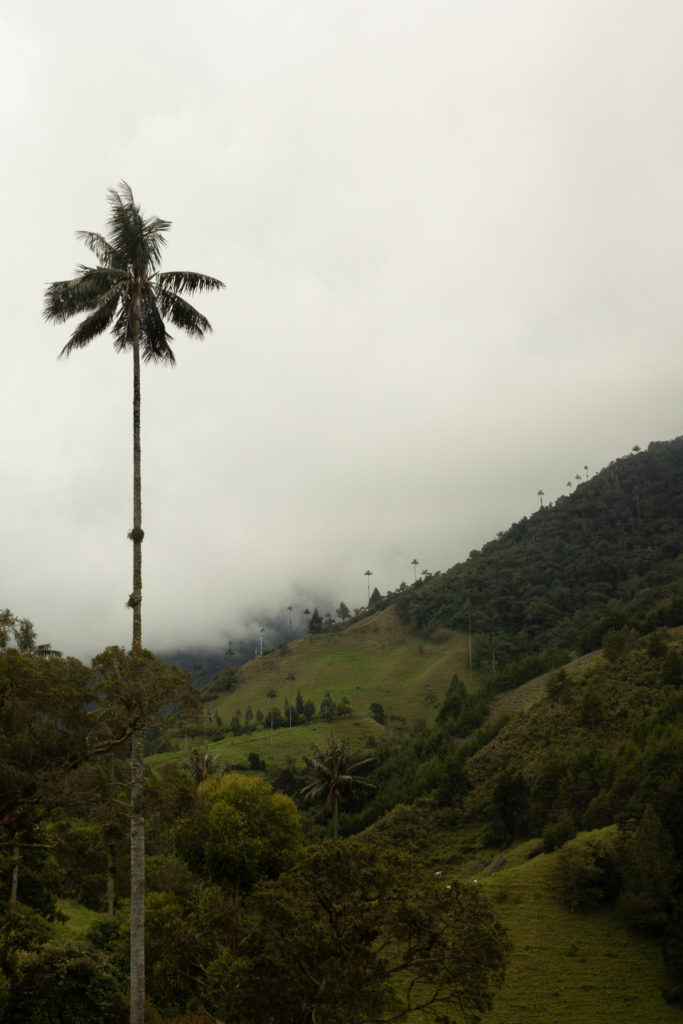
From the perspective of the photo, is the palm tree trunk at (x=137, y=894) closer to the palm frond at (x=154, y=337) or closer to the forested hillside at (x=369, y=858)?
the forested hillside at (x=369, y=858)

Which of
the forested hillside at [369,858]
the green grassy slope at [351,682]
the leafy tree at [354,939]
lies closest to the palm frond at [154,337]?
the forested hillside at [369,858]

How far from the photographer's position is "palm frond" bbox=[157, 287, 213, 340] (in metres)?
17.9

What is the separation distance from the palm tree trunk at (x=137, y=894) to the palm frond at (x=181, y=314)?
1103 cm

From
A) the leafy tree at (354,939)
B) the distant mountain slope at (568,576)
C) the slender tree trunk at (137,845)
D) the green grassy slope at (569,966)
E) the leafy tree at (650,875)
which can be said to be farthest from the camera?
the distant mountain slope at (568,576)

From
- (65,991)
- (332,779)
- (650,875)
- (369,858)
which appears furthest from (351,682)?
(369,858)

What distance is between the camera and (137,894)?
45.5 ft

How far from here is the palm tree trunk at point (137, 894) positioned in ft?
44.2

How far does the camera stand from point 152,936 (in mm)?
21891

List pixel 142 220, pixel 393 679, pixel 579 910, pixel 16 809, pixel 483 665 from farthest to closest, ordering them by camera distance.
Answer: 1. pixel 393 679
2. pixel 483 665
3. pixel 579 910
4. pixel 142 220
5. pixel 16 809

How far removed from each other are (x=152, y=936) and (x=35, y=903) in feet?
47.1

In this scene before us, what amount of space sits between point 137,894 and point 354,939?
4984 millimetres

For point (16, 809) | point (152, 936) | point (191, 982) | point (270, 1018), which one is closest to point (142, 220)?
point (16, 809)

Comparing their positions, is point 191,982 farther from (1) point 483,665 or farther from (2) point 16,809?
(1) point 483,665

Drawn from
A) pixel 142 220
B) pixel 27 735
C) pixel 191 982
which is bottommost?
pixel 191 982
